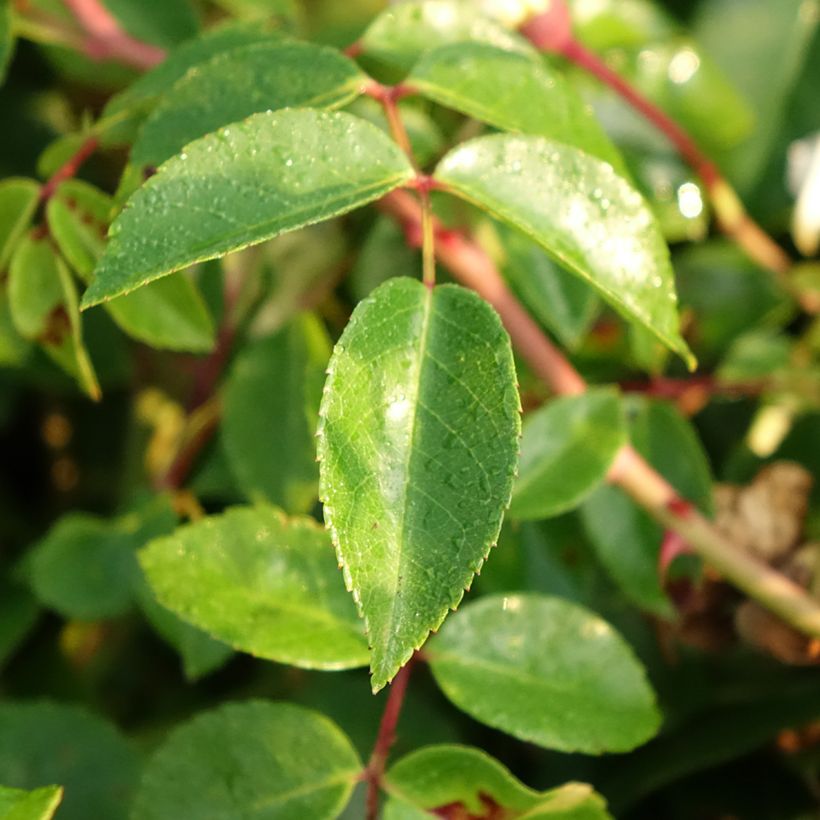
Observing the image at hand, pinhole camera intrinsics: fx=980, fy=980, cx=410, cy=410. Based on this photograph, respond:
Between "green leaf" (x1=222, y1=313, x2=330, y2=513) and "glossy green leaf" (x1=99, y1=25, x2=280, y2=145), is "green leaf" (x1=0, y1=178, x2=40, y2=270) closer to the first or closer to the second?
"glossy green leaf" (x1=99, y1=25, x2=280, y2=145)

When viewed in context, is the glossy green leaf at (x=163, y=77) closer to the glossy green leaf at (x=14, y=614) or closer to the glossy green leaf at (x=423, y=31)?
the glossy green leaf at (x=423, y=31)

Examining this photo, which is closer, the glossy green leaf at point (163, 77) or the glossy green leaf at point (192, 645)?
the glossy green leaf at point (163, 77)

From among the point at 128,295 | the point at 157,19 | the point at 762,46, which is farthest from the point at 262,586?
the point at 762,46

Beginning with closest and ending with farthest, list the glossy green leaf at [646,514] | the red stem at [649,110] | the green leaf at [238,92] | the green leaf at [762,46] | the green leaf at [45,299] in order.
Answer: the green leaf at [238,92] < the green leaf at [45,299] < the glossy green leaf at [646,514] < the red stem at [649,110] < the green leaf at [762,46]

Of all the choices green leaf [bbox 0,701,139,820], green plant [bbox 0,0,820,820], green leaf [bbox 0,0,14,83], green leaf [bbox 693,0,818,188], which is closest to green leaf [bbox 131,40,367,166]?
green plant [bbox 0,0,820,820]

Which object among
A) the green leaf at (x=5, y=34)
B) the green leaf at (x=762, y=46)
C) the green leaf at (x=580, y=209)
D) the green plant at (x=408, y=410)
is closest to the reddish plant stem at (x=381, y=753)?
the green plant at (x=408, y=410)

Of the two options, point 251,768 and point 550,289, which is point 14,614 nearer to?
point 251,768
